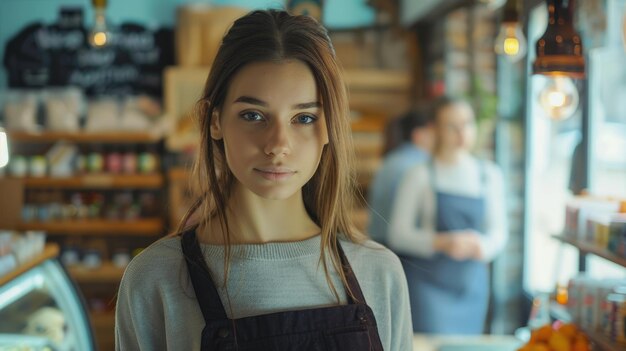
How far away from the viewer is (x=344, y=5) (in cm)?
729

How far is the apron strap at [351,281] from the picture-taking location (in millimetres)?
1475

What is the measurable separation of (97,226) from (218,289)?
18.5ft

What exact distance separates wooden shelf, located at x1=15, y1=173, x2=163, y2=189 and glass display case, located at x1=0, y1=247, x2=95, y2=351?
117 inches

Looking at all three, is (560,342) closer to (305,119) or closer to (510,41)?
A: (510,41)

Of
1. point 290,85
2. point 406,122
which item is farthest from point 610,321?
point 406,122

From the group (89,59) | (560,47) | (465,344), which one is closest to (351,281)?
(560,47)

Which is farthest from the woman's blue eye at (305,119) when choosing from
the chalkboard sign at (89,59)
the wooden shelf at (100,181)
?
the chalkboard sign at (89,59)

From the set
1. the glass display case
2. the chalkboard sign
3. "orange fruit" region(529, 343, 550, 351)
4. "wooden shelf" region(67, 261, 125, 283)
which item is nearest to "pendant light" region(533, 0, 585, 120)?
"orange fruit" region(529, 343, 550, 351)

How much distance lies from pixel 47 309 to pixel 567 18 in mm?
2494

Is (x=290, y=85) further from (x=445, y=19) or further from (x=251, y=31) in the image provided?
(x=445, y=19)

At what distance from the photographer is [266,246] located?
1.48 metres

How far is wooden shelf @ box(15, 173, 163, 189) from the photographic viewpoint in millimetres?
6738

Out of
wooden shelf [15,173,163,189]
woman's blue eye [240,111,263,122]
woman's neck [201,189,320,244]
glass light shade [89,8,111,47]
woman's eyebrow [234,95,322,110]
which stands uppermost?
glass light shade [89,8,111,47]

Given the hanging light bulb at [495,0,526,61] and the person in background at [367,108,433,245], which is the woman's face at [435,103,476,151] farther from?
the hanging light bulb at [495,0,526,61]
